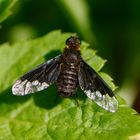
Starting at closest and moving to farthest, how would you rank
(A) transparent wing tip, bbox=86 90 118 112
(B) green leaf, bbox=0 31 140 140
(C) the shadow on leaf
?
(B) green leaf, bbox=0 31 140 140 < (A) transparent wing tip, bbox=86 90 118 112 < (C) the shadow on leaf

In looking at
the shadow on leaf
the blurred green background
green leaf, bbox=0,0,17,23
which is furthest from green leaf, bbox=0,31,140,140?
the blurred green background

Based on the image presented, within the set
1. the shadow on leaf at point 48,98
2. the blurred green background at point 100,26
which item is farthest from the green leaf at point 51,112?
the blurred green background at point 100,26

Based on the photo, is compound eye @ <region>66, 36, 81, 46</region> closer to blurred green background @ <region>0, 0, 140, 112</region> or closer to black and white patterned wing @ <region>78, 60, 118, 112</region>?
black and white patterned wing @ <region>78, 60, 118, 112</region>

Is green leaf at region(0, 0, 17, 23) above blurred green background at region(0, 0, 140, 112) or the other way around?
the other way around

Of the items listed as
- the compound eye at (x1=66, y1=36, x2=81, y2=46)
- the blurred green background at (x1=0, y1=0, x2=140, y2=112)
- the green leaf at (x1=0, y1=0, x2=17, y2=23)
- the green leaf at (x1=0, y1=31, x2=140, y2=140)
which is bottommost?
the green leaf at (x1=0, y1=31, x2=140, y2=140)

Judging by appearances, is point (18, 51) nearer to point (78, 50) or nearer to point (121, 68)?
point (78, 50)

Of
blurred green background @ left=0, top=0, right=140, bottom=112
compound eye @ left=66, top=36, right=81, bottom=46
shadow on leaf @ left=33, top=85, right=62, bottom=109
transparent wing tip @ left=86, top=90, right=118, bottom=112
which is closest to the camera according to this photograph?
transparent wing tip @ left=86, top=90, right=118, bottom=112

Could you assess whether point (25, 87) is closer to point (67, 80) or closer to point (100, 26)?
point (67, 80)

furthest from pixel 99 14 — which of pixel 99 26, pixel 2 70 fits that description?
pixel 2 70
